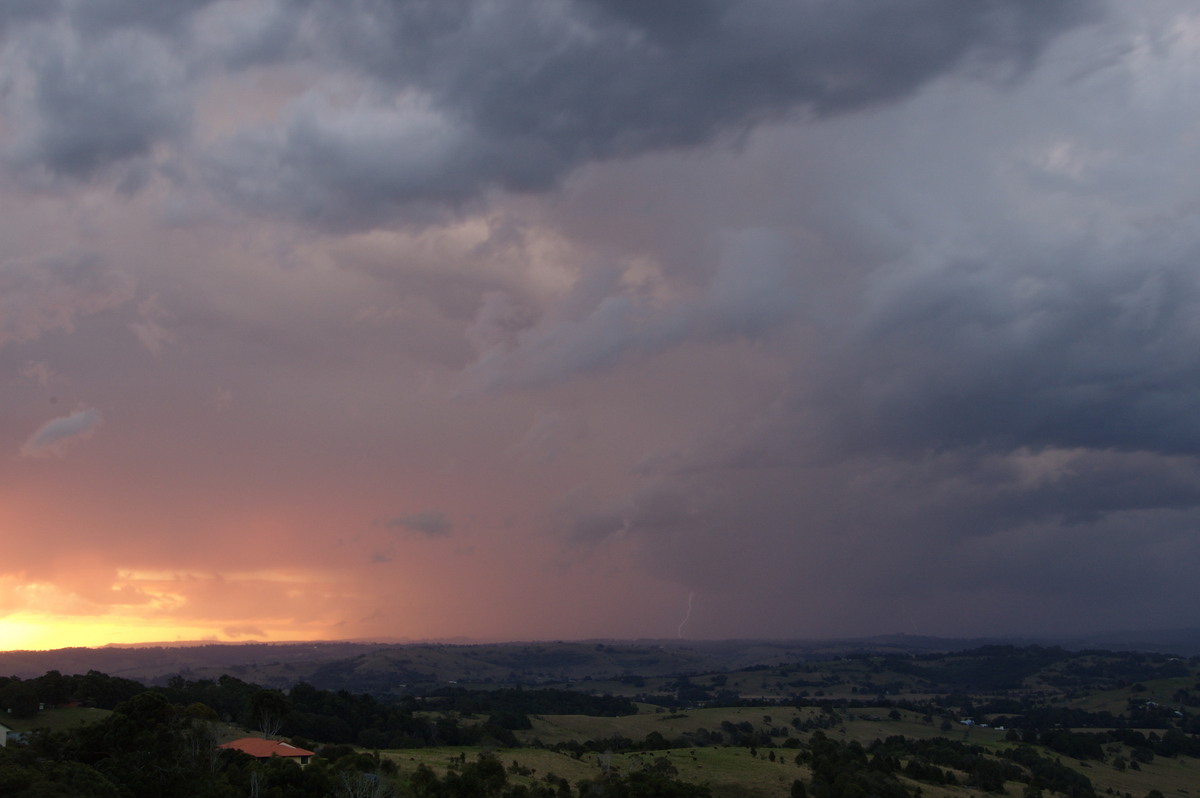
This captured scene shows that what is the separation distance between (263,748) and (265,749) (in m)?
0.40

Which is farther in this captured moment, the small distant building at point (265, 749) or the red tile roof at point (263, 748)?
the red tile roof at point (263, 748)

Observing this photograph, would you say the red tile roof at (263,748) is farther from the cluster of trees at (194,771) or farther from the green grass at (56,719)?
the green grass at (56,719)

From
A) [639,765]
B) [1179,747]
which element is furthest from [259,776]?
[1179,747]

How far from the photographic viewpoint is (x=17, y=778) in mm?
53812

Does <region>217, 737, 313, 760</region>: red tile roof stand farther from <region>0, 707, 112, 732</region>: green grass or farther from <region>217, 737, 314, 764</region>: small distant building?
<region>0, 707, 112, 732</region>: green grass

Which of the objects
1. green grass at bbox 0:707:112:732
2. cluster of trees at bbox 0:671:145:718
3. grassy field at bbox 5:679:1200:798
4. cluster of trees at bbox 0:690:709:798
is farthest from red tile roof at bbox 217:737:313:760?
cluster of trees at bbox 0:671:145:718

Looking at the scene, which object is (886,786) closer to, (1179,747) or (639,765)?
(639,765)

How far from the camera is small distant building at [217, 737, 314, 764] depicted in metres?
90.9

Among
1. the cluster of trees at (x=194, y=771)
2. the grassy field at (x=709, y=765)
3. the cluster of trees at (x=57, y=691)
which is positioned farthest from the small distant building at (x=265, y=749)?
the cluster of trees at (x=57, y=691)

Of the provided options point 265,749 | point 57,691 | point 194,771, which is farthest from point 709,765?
point 57,691

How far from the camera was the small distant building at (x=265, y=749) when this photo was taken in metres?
90.9

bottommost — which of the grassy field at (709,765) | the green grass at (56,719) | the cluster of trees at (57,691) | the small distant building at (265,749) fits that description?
the grassy field at (709,765)

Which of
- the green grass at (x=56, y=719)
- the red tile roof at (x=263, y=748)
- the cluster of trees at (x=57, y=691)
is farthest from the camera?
the cluster of trees at (x=57, y=691)

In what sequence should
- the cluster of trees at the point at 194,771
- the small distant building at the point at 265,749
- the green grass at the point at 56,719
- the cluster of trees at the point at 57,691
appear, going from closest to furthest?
the cluster of trees at the point at 194,771
the small distant building at the point at 265,749
the green grass at the point at 56,719
the cluster of trees at the point at 57,691
